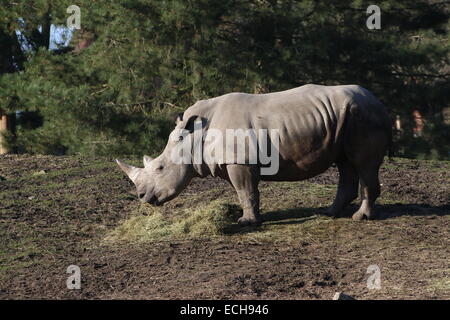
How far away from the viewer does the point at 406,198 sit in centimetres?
986

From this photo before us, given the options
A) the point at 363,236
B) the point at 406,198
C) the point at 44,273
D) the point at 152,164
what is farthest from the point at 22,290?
the point at 406,198

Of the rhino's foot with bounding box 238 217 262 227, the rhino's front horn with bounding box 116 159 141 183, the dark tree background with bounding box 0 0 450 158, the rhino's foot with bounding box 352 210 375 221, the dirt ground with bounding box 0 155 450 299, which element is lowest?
the dirt ground with bounding box 0 155 450 299

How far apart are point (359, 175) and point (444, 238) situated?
1.11m

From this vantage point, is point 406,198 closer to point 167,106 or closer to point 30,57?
point 167,106

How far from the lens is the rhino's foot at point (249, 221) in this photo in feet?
27.6

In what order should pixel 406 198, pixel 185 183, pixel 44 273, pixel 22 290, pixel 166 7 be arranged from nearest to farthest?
pixel 22 290 < pixel 44 273 < pixel 185 183 < pixel 406 198 < pixel 166 7

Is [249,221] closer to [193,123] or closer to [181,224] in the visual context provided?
[181,224]

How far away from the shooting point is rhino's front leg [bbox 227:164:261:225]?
8195 millimetres

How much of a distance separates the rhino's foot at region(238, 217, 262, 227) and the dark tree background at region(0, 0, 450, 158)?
21.6 feet

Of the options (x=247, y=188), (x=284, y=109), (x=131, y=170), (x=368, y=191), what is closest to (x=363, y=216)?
(x=368, y=191)

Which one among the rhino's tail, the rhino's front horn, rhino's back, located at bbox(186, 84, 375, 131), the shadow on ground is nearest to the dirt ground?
the shadow on ground

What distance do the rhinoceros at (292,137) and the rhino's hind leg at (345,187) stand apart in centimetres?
11

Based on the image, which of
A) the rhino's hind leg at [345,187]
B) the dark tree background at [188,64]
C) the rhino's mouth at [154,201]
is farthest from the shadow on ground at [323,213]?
the dark tree background at [188,64]

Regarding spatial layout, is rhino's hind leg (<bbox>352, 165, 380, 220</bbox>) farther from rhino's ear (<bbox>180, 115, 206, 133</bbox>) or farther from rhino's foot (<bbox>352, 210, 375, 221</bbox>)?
rhino's ear (<bbox>180, 115, 206, 133</bbox>)
